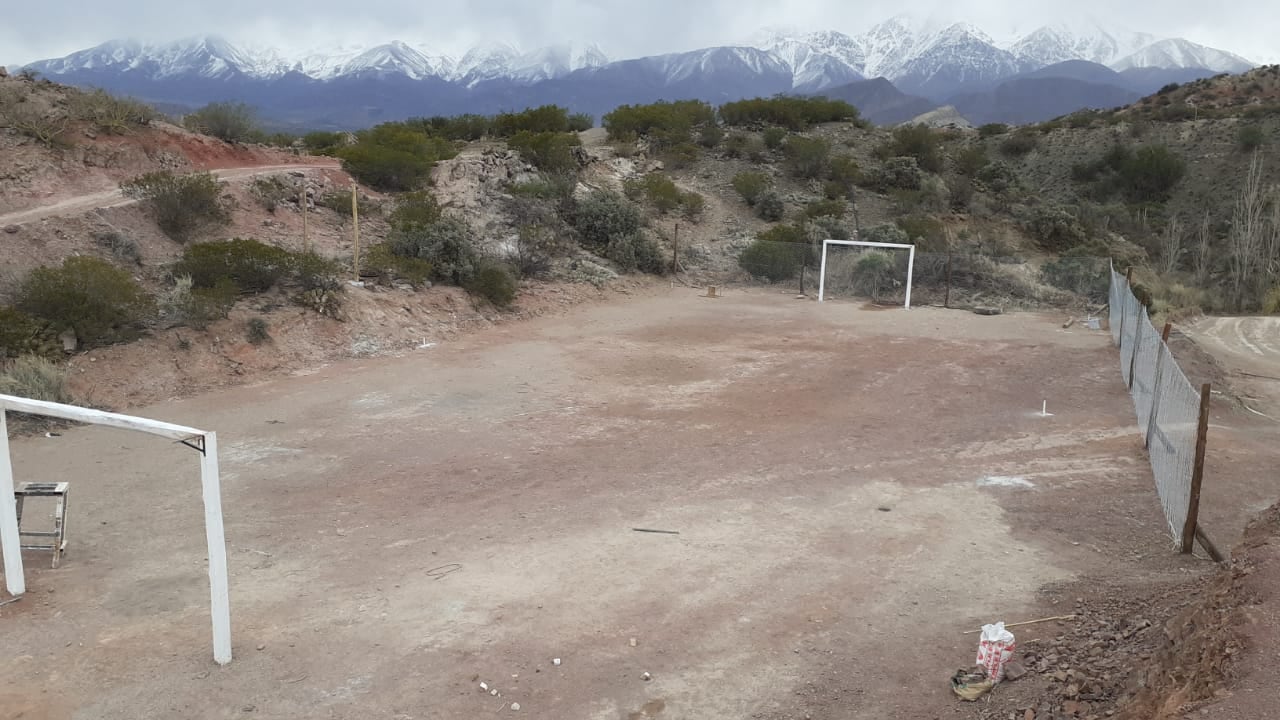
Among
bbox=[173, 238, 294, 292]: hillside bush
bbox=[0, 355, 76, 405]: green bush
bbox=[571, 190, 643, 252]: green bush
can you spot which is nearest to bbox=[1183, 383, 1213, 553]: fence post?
bbox=[0, 355, 76, 405]: green bush

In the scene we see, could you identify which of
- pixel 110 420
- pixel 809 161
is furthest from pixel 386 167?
pixel 110 420

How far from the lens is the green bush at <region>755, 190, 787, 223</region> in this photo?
1312 inches

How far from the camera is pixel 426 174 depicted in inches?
1115

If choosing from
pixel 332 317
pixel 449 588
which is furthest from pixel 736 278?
pixel 449 588

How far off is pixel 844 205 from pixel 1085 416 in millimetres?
23412

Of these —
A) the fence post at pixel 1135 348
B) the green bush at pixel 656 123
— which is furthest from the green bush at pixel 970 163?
the fence post at pixel 1135 348

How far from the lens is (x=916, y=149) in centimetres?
4250

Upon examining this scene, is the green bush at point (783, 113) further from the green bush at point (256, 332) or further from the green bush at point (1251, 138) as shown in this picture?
the green bush at point (256, 332)

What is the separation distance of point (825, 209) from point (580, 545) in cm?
2767

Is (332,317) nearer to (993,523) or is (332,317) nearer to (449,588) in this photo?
(449,588)

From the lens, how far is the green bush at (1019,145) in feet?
163

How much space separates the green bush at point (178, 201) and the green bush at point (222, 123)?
9686 millimetres

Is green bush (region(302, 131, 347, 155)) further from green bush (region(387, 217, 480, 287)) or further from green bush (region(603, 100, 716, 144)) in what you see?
green bush (region(387, 217, 480, 287))

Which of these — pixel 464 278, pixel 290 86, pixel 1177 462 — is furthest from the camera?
pixel 290 86
